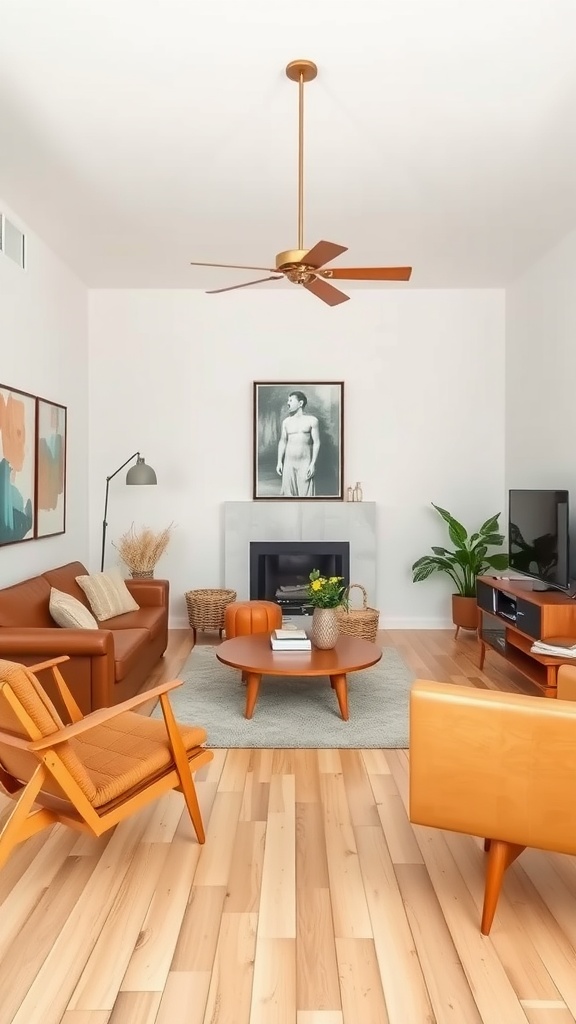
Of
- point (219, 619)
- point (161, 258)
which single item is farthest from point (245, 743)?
point (161, 258)

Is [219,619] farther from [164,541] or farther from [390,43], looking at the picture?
[390,43]

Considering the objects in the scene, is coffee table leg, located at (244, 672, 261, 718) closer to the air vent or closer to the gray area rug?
the gray area rug

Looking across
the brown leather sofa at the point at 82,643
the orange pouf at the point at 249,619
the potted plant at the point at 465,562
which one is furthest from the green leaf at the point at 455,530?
the brown leather sofa at the point at 82,643

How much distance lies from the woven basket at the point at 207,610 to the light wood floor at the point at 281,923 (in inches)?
112

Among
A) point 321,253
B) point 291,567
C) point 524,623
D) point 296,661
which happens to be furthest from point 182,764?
point 291,567

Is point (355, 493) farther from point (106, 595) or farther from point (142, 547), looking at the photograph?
point (106, 595)

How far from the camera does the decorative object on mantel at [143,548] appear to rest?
6.05m

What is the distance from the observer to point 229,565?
649 centimetres

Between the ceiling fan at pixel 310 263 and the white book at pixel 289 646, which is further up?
the ceiling fan at pixel 310 263

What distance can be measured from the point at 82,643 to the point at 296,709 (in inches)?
55.0

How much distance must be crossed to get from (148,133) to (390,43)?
52.8 inches

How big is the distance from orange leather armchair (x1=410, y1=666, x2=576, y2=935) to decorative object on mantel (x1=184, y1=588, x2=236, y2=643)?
383 cm

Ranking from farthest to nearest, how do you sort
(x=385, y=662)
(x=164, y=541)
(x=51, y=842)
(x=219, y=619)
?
(x=164, y=541), (x=219, y=619), (x=385, y=662), (x=51, y=842)

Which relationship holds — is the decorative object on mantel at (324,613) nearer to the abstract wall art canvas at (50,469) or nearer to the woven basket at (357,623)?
the woven basket at (357,623)
